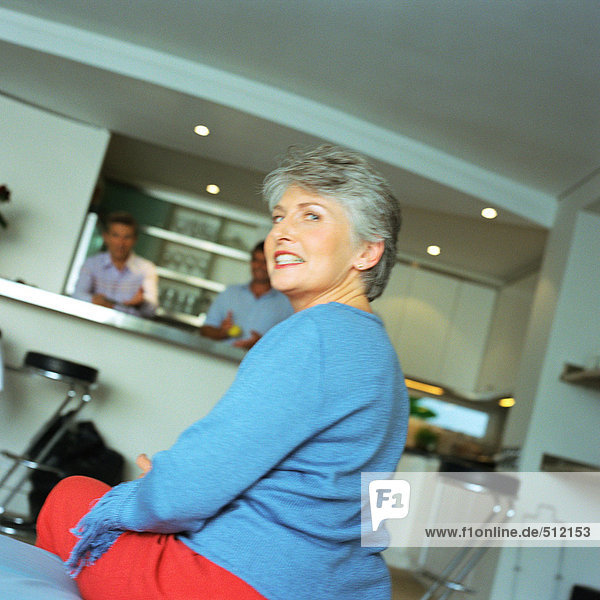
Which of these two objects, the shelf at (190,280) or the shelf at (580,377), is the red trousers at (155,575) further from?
the shelf at (190,280)

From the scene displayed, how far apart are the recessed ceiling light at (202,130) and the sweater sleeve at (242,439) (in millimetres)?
4013

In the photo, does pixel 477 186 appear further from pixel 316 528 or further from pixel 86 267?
pixel 316 528

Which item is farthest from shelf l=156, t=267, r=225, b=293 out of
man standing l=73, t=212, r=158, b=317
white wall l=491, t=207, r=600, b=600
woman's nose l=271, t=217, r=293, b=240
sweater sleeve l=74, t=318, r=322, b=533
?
sweater sleeve l=74, t=318, r=322, b=533

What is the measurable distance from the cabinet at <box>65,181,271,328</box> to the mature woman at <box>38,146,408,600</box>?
5.89 metres

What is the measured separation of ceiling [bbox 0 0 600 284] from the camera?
343 centimetres

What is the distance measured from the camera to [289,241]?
1.29 m

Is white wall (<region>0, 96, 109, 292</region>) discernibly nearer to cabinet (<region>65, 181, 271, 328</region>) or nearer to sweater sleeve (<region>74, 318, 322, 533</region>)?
cabinet (<region>65, 181, 271, 328</region>)

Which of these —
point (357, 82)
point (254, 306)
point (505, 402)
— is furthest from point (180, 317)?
point (357, 82)

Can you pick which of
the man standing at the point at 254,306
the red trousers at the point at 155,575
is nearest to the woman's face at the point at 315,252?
the red trousers at the point at 155,575

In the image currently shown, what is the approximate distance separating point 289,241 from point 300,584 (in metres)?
0.55

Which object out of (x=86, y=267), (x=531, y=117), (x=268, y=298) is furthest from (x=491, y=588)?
(x=86, y=267)

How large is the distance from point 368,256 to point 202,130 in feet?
12.3

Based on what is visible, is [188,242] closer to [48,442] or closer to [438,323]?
[438,323]

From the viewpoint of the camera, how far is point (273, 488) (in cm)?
102
